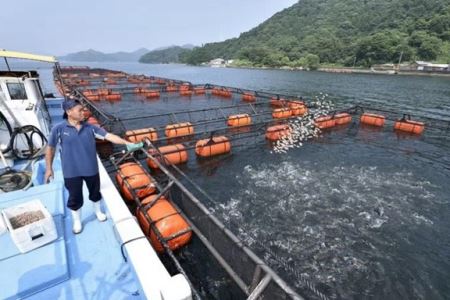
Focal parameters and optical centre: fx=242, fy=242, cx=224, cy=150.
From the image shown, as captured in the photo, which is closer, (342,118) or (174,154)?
(174,154)

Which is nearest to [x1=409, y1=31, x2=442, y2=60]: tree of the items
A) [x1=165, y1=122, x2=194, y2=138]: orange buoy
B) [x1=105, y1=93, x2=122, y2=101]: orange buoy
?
[x1=105, y1=93, x2=122, y2=101]: orange buoy

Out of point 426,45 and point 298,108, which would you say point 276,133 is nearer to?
point 298,108

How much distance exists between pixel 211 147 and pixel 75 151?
10.9 meters

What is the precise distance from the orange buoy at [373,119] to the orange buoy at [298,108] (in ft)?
17.4

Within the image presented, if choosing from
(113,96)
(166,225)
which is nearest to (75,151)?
(166,225)

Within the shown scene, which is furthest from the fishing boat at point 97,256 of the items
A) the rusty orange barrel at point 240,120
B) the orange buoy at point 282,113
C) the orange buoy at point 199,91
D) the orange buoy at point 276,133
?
the orange buoy at point 199,91

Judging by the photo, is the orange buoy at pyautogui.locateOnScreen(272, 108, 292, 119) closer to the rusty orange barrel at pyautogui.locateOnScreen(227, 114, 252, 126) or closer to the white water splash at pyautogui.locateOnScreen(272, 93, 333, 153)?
the white water splash at pyautogui.locateOnScreen(272, 93, 333, 153)

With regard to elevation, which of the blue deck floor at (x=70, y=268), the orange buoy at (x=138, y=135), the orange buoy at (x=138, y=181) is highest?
the blue deck floor at (x=70, y=268)

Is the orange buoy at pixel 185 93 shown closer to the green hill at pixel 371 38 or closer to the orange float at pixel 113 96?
the orange float at pixel 113 96

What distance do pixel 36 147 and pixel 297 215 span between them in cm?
1048

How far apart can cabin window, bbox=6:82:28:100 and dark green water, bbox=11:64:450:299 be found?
26.0 ft

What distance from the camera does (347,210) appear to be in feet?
33.4

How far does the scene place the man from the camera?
432 cm

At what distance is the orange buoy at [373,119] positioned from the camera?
869 inches
